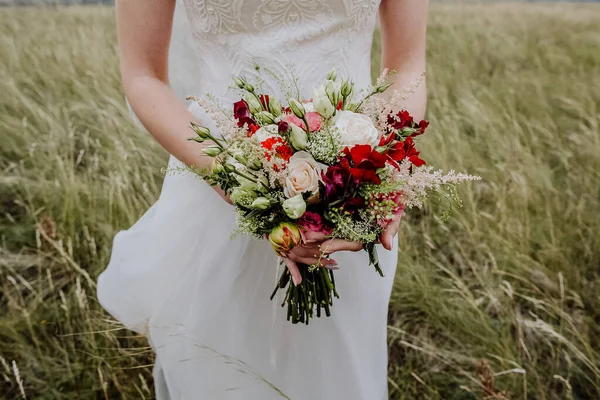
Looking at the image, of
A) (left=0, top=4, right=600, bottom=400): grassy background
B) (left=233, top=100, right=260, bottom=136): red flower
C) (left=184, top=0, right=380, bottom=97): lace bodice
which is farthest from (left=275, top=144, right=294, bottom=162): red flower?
(left=0, top=4, right=600, bottom=400): grassy background

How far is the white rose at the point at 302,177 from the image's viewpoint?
1231mm

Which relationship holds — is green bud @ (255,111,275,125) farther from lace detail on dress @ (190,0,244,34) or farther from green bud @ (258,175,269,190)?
lace detail on dress @ (190,0,244,34)

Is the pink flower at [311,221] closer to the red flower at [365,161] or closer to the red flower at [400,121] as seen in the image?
the red flower at [365,161]

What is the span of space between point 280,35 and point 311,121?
515 millimetres

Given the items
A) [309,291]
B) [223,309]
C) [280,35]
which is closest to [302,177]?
[309,291]

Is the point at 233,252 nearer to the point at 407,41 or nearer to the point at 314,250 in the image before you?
the point at 314,250

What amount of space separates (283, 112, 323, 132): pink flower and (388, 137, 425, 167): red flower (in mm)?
186

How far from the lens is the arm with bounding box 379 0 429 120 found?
179 centimetres

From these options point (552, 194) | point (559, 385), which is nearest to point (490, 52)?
point (552, 194)

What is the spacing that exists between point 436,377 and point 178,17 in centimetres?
207

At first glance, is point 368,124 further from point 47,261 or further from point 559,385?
point 47,261

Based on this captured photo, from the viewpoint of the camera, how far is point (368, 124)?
1.25m

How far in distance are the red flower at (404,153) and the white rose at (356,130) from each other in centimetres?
7

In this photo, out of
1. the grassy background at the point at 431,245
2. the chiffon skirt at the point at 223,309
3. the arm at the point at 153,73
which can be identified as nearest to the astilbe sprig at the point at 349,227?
the arm at the point at 153,73
